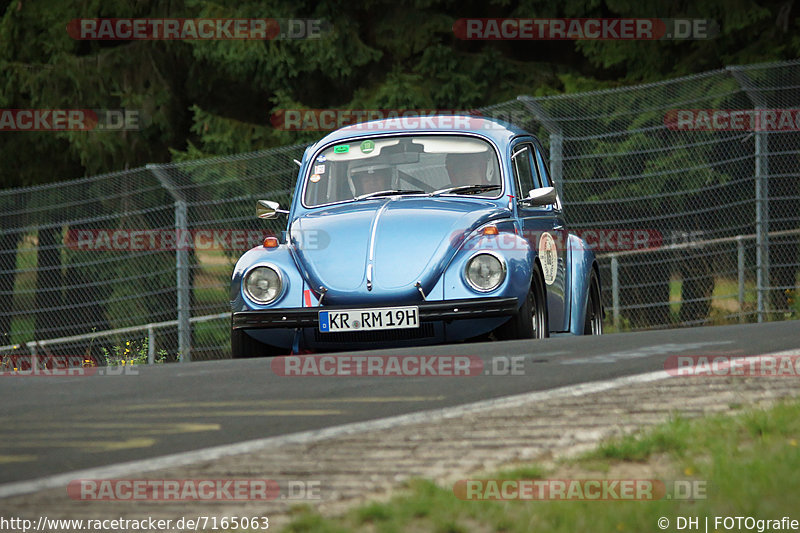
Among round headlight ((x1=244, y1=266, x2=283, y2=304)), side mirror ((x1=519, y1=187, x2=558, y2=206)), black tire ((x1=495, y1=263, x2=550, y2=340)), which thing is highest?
side mirror ((x1=519, y1=187, x2=558, y2=206))

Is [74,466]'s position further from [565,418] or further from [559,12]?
[559,12]

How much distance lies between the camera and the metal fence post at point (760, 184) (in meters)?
12.0

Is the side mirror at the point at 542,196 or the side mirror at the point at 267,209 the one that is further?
the side mirror at the point at 267,209

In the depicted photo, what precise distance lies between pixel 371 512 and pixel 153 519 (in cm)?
76

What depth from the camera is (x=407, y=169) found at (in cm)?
993

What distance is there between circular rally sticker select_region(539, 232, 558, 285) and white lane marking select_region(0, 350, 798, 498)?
9.15ft

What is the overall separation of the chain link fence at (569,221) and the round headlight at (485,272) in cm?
355

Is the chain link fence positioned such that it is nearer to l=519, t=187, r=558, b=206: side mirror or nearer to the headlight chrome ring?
l=519, t=187, r=558, b=206: side mirror

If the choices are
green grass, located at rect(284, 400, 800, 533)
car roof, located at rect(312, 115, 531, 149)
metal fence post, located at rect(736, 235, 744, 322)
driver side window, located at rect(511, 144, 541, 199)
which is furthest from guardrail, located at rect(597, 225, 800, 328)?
green grass, located at rect(284, 400, 800, 533)

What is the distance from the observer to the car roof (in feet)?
32.8

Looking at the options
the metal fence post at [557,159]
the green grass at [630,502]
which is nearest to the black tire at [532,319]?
the metal fence post at [557,159]

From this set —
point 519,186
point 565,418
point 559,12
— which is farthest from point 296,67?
point 565,418

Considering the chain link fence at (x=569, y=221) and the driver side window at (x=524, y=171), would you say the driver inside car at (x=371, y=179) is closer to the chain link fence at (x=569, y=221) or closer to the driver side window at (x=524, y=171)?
the driver side window at (x=524, y=171)

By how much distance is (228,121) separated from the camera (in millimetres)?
19906
